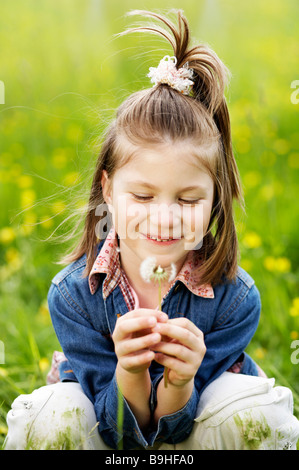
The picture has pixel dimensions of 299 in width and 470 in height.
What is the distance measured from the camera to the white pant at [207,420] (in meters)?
1.29

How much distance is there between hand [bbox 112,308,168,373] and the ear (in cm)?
38

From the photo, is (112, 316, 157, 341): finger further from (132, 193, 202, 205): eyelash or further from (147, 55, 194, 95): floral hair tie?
(147, 55, 194, 95): floral hair tie

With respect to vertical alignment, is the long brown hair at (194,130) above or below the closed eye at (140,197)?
above

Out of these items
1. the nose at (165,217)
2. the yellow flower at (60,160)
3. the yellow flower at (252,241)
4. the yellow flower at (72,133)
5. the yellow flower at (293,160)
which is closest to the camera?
the nose at (165,217)

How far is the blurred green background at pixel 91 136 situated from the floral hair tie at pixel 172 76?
0.16 metres

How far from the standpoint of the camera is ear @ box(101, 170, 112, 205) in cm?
141

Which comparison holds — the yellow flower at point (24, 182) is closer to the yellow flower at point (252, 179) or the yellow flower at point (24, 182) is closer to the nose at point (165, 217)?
the yellow flower at point (252, 179)

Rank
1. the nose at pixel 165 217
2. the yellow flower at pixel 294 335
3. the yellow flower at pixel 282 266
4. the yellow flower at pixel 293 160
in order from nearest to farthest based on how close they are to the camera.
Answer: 1. the nose at pixel 165 217
2. the yellow flower at pixel 294 335
3. the yellow flower at pixel 282 266
4. the yellow flower at pixel 293 160

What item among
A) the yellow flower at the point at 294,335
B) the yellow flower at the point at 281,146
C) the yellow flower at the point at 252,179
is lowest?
the yellow flower at the point at 294,335

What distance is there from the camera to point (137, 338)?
111 centimetres

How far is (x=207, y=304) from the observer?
1425mm

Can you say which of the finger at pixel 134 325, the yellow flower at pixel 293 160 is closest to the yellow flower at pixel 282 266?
the yellow flower at pixel 293 160
